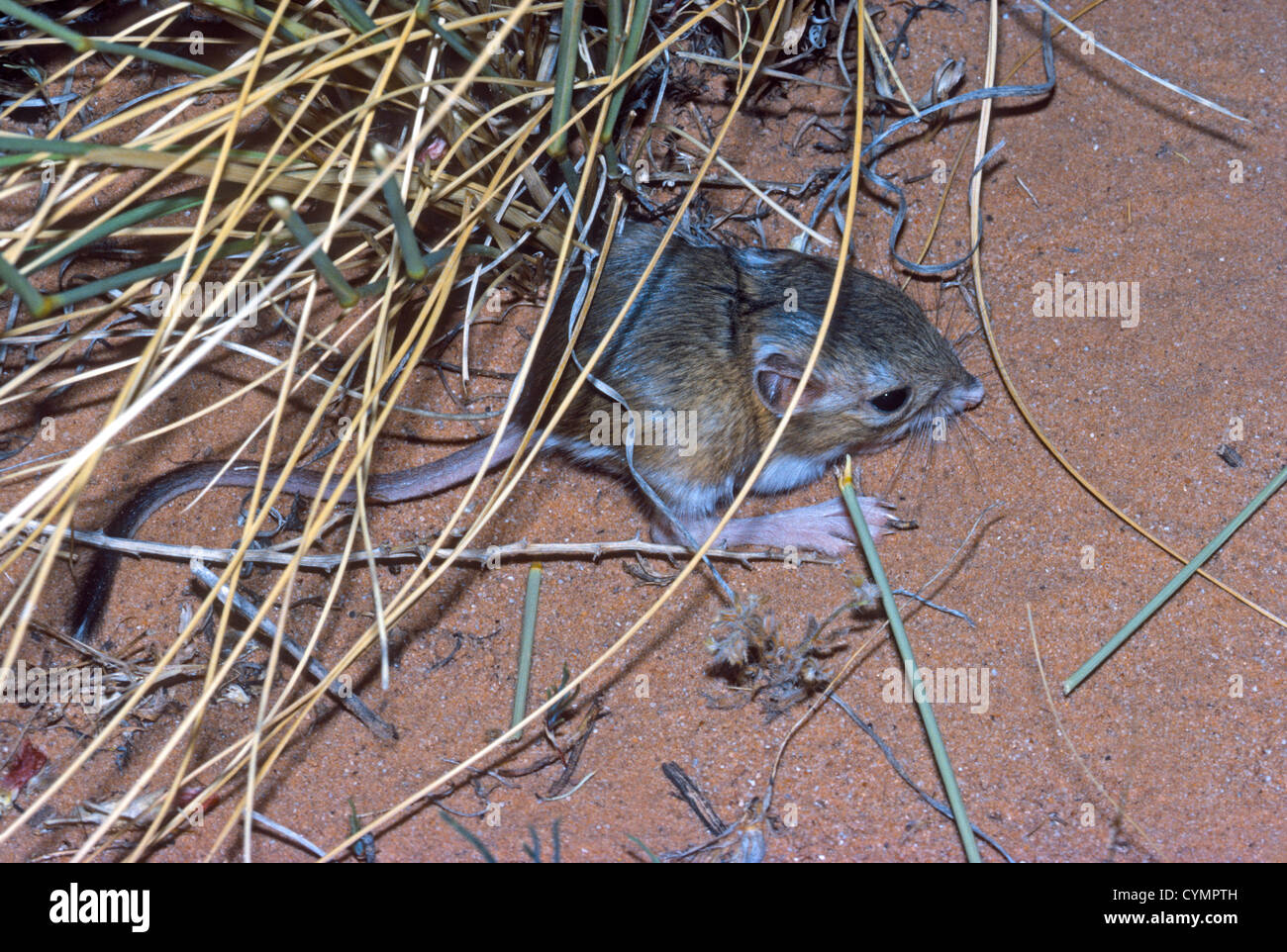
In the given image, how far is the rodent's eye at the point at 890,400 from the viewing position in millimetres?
3285

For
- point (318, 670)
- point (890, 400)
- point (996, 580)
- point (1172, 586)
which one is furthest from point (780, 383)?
point (318, 670)

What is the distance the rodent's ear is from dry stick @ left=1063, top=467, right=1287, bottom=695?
1.17 metres

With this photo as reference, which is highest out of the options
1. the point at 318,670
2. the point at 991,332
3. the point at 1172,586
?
the point at 991,332

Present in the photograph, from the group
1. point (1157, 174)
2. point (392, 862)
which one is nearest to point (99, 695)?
point (392, 862)

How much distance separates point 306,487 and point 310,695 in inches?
31.5

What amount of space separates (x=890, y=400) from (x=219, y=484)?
90.0 inches

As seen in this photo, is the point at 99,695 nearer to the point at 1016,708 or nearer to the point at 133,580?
the point at 133,580

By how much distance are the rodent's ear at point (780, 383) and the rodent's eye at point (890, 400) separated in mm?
186

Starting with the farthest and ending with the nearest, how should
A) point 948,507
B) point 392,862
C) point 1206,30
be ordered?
point 1206,30, point 948,507, point 392,862

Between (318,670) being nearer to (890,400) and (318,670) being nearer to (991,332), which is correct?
(890,400)

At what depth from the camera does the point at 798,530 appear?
11.1 feet

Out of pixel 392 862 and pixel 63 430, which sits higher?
pixel 63 430

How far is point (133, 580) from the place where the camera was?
322 cm

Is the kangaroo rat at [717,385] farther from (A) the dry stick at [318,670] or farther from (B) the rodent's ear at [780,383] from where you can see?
(A) the dry stick at [318,670]
